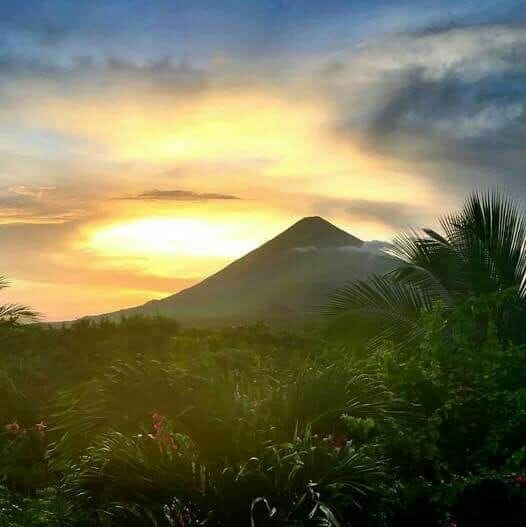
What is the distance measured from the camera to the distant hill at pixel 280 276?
137m

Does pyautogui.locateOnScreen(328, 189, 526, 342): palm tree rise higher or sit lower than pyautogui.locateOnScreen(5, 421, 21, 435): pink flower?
higher

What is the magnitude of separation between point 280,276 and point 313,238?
2917 cm

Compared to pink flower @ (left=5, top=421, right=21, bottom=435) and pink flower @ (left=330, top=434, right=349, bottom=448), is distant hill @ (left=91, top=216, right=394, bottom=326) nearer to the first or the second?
pink flower @ (left=5, top=421, right=21, bottom=435)

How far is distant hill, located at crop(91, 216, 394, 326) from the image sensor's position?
137 meters

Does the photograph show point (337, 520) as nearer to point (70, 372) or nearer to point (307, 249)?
point (70, 372)

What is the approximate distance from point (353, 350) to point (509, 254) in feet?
10.0

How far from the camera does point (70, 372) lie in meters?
21.8

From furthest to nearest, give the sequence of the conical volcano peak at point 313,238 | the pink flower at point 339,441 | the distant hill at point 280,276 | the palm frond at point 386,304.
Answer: the conical volcano peak at point 313,238, the distant hill at point 280,276, the palm frond at point 386,304, the pink flower at point 339,441

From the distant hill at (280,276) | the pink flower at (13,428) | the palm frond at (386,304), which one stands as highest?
the distant hill at (280,276)

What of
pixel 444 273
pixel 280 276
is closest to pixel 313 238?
pixel 280 276

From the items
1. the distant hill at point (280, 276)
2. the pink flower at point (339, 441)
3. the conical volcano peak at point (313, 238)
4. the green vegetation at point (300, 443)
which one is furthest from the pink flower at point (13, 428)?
the conical volcano peak at point (313, 238)

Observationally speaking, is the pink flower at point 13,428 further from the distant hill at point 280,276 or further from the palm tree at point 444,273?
the distant hill at point 280,276

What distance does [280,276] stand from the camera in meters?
158

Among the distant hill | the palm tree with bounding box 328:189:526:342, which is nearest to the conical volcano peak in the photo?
the distant hill
